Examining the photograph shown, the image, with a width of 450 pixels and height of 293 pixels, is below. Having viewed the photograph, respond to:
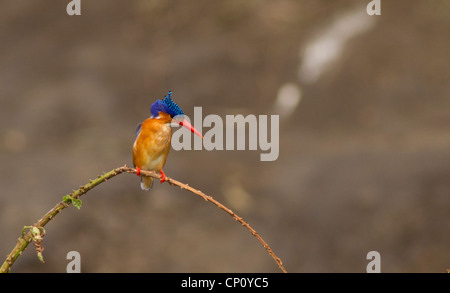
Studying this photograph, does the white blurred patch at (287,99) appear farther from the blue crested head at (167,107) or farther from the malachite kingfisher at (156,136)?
the blue crested head at (167,107)

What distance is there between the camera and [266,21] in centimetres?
1009

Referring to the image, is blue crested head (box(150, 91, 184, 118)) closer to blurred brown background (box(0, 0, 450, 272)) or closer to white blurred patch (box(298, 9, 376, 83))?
blurred brown background (box(0, 0, 450, 272))

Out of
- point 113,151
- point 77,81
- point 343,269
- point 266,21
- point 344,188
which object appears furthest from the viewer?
point 266,21

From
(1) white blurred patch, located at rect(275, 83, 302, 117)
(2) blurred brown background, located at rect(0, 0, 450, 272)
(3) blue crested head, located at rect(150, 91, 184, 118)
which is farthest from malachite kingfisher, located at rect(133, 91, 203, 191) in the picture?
(1) white blurred patch, located at rect(275, 83, 302, 117)

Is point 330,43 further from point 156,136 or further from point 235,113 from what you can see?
point 156,136

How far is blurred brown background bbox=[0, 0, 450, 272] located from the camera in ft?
23.8

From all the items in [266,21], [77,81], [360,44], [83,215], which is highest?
[266,21]

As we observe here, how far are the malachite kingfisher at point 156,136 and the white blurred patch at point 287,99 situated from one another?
686 centimetres

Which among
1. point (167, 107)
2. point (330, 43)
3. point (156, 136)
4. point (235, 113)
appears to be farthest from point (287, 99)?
point (167, 107)

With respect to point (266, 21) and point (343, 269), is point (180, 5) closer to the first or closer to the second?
point (266, 21)

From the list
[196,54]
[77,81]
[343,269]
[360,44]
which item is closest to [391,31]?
[360,44]

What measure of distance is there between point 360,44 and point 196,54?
254 centimetres

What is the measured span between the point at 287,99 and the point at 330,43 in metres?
1.16

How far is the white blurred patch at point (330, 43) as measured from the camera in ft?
30.4
